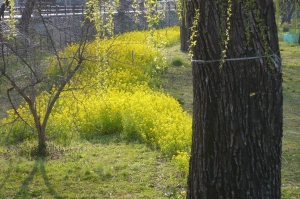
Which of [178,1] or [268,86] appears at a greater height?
[178,1]

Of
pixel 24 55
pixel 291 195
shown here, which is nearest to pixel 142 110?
pixel 24 55

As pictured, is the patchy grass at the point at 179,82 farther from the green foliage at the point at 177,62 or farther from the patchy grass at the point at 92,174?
the patchy grass at the point at 92,174

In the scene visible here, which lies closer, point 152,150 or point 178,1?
point 178,1

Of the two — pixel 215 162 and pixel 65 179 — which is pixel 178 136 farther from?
pixel 215 162

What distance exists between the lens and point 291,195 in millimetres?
6613

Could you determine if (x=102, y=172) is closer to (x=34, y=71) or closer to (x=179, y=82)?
(x=34, y=71)

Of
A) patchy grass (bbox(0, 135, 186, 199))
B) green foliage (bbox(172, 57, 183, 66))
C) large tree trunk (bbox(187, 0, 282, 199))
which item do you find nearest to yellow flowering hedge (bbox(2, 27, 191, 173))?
patchy grass (bbox(0, 135, 186, 199))

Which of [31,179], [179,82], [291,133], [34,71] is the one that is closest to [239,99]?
[31,179]

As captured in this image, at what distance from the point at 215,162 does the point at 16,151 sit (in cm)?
543

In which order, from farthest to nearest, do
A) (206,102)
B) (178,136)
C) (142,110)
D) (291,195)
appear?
1. (142,110)
2. (178,136)
3. (291,195)
4. (206,102)

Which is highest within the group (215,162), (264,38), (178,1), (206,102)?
(178,1)

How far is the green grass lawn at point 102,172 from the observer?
690 centimetres

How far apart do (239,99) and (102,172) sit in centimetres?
412

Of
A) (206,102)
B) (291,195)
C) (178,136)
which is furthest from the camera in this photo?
(178,136)
